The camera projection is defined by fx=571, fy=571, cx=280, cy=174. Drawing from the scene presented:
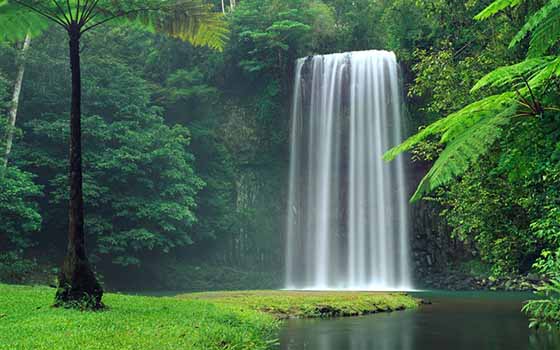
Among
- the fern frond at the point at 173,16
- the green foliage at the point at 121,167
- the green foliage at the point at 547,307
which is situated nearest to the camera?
the green foliage at the point at 547,307

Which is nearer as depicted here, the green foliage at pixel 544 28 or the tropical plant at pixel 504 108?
the tropical plant at pixel 504 108

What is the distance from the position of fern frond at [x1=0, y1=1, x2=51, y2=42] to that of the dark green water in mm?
7763

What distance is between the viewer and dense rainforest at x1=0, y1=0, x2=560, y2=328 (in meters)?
13.5

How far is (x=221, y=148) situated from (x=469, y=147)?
2825 cm

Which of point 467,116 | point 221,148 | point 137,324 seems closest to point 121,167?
point 221,148

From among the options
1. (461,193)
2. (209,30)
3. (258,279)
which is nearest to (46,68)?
(258,279)

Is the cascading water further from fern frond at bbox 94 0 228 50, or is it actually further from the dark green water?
fern frond at bbox 94 0 228 50

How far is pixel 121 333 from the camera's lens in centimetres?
806

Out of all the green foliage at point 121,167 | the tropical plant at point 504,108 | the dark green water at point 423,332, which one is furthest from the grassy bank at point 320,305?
the green foliage at point 121,167

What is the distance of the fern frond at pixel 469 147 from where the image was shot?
4.26m

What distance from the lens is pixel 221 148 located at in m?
32.2

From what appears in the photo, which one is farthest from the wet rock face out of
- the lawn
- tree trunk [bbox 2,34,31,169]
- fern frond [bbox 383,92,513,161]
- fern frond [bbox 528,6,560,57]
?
fern frond [bbox 528,6,560,57]

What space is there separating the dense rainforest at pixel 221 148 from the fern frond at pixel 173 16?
6.97 ft

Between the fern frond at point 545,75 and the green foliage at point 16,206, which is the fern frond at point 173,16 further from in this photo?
the green foliage at point 16,206
